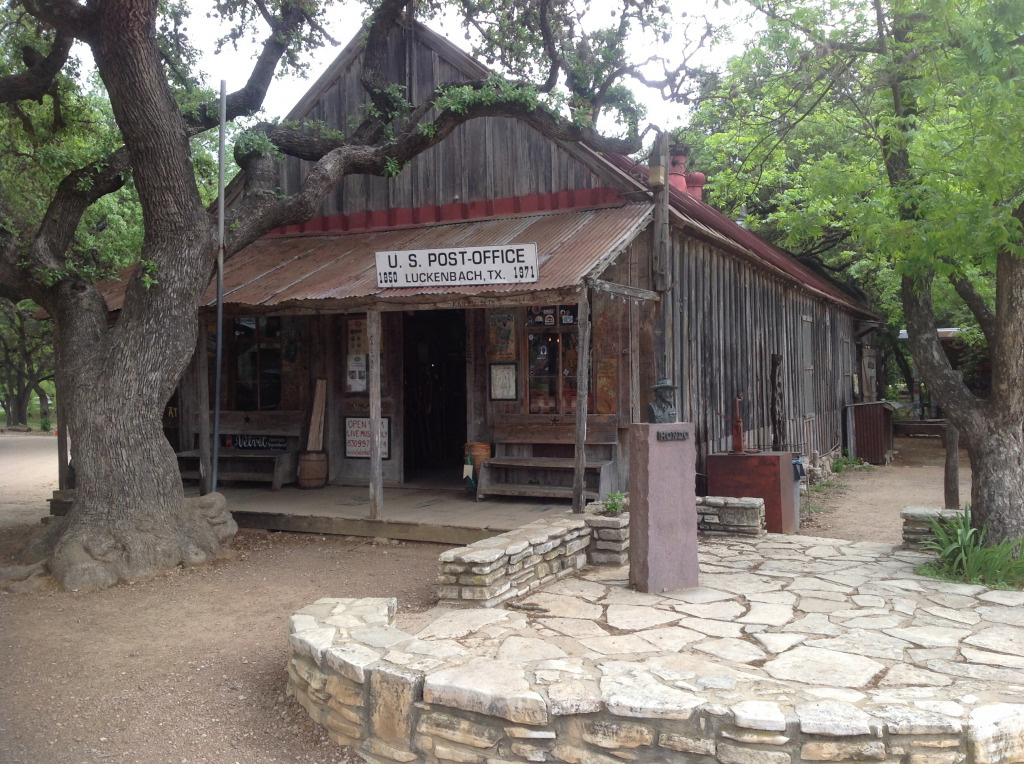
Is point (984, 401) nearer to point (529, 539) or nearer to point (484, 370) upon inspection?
point (529, 539)

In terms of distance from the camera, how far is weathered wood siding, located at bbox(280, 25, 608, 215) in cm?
1005

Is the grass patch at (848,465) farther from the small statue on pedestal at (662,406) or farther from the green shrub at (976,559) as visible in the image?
the small statue on pedestal at (662,406)

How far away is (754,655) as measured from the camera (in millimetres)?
4789

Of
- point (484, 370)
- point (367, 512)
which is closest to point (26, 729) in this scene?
point (367, 512)

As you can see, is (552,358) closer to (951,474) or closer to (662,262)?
(662,262)

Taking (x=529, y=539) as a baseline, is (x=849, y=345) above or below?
above

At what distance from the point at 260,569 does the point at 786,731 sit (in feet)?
18.6

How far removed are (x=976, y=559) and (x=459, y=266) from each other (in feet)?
17.3

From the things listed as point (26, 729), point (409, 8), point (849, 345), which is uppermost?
point (409, 8)

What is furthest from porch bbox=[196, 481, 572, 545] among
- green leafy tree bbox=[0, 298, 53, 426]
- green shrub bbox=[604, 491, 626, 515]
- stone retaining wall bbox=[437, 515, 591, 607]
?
green leafy tree bbox=[0, 298, 53, 426]

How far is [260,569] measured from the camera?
25.9 ft

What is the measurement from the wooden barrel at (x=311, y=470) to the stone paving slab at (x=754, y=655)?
5.06 m

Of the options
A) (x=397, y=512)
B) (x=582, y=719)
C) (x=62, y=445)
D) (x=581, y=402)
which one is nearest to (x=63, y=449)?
(x=62, y=445)

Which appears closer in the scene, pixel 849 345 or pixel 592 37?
pixel 592 37
